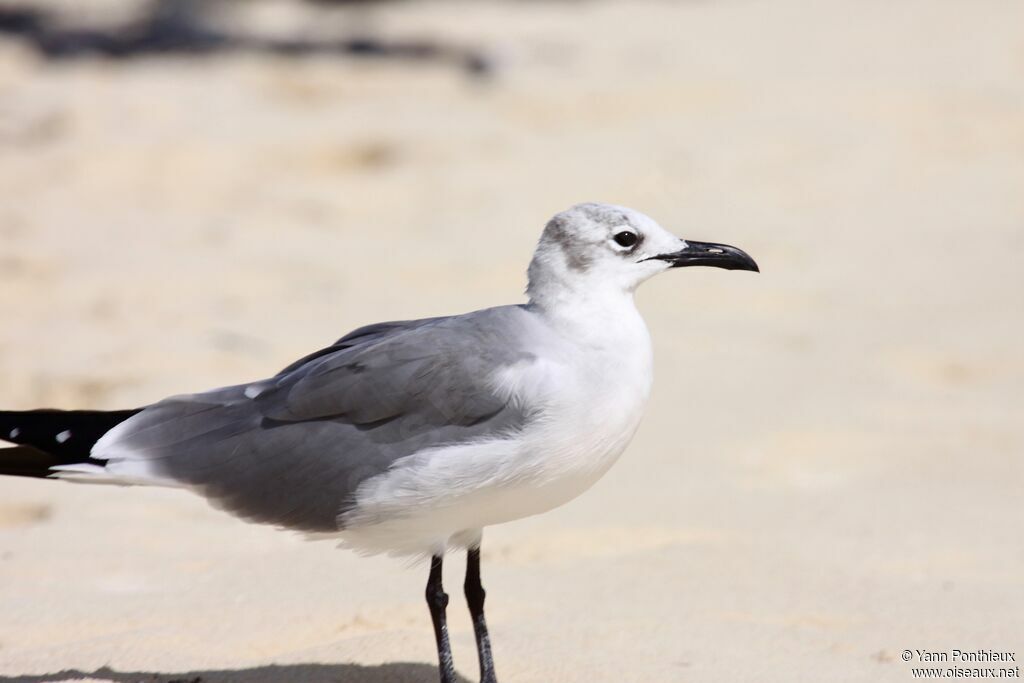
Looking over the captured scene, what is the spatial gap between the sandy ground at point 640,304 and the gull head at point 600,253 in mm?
891

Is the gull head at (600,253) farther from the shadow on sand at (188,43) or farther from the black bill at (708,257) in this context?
the shadow on sand at (188,43)

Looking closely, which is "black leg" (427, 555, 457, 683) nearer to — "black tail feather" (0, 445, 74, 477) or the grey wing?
the grey wing

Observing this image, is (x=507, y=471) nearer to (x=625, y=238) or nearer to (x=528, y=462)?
(x=528, y=462)

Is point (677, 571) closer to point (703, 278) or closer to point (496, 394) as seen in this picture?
point (496, 394)

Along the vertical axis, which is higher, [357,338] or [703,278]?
[703,278]

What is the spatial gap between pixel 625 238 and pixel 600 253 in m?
0.07

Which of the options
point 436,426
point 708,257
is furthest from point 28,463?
point 708,257

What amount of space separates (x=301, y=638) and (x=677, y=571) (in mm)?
1139

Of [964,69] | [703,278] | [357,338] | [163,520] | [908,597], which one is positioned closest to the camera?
[357,338]

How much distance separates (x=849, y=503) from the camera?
15.2 feet

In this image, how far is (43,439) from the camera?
304 cm

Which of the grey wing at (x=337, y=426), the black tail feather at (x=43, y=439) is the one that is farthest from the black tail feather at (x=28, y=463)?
the grey wing at (x=337, y=426)

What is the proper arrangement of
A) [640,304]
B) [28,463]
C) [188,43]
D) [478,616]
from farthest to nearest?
[188,43] < [640,304] < [478,616] < [28,463]

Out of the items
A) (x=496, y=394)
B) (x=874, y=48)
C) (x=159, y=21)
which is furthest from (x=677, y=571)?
(x=159, y=21)
